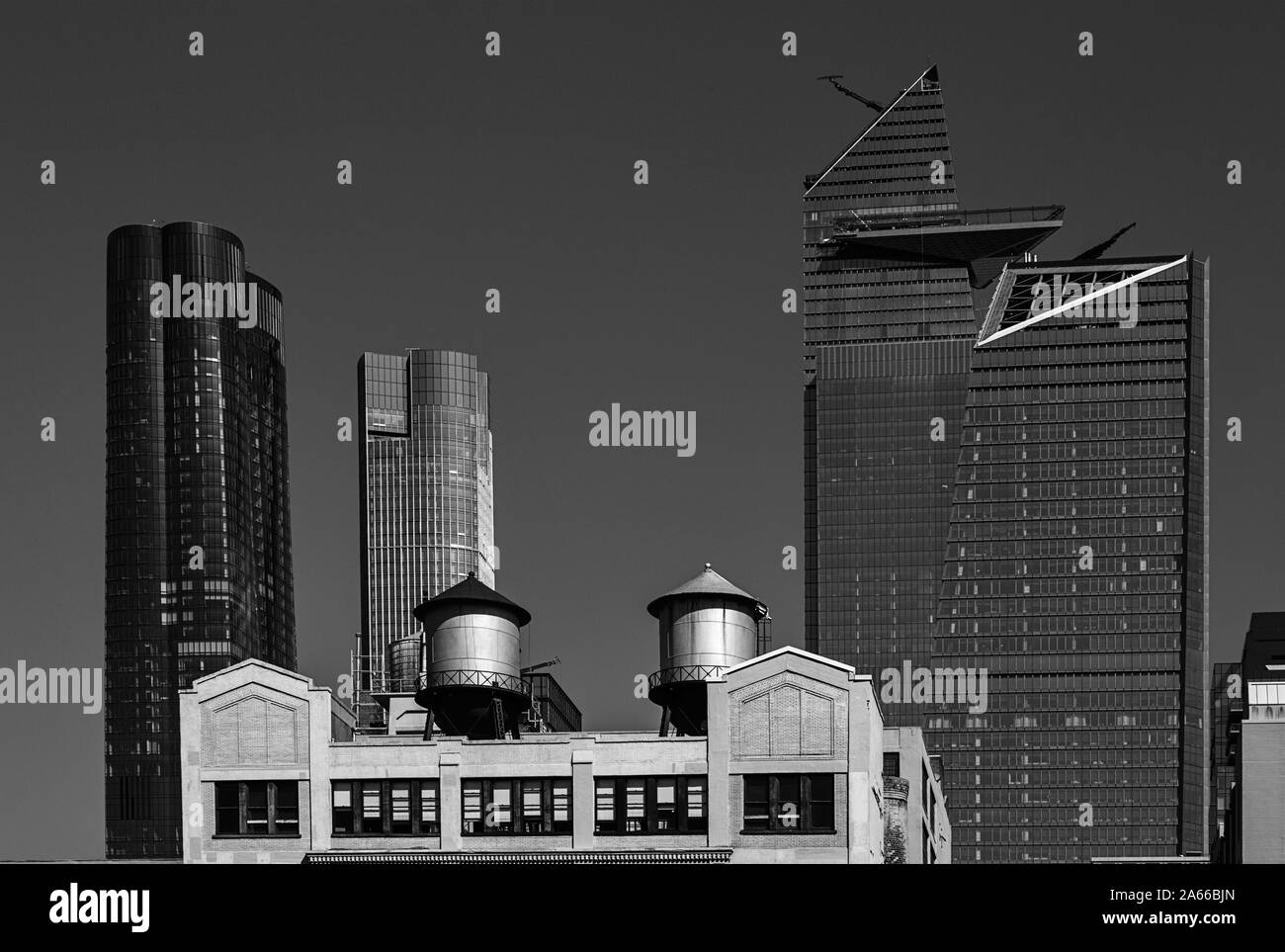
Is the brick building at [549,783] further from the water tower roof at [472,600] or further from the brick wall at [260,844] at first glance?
the water tower roof at [472,600]

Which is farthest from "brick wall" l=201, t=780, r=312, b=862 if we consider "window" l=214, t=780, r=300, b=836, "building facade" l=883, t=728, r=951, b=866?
"building facade" l=883, t=728, r=951, b=866

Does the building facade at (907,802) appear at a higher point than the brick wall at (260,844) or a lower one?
lower

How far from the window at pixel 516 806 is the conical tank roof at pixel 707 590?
1238 cm

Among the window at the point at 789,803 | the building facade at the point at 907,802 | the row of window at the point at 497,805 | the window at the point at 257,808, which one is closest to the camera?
the window at the point at 789,803

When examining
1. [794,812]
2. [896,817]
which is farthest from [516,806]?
[896,817]

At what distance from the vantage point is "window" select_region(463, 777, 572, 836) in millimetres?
81062

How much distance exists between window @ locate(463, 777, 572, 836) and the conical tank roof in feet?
40.6

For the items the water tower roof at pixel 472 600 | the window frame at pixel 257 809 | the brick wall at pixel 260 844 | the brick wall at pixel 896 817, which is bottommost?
the brick wall at pixel 896 817

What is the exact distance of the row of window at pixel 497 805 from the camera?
262 ft

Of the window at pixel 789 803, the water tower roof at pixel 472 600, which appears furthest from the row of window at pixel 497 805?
the water tower roof at pixel 472 600
